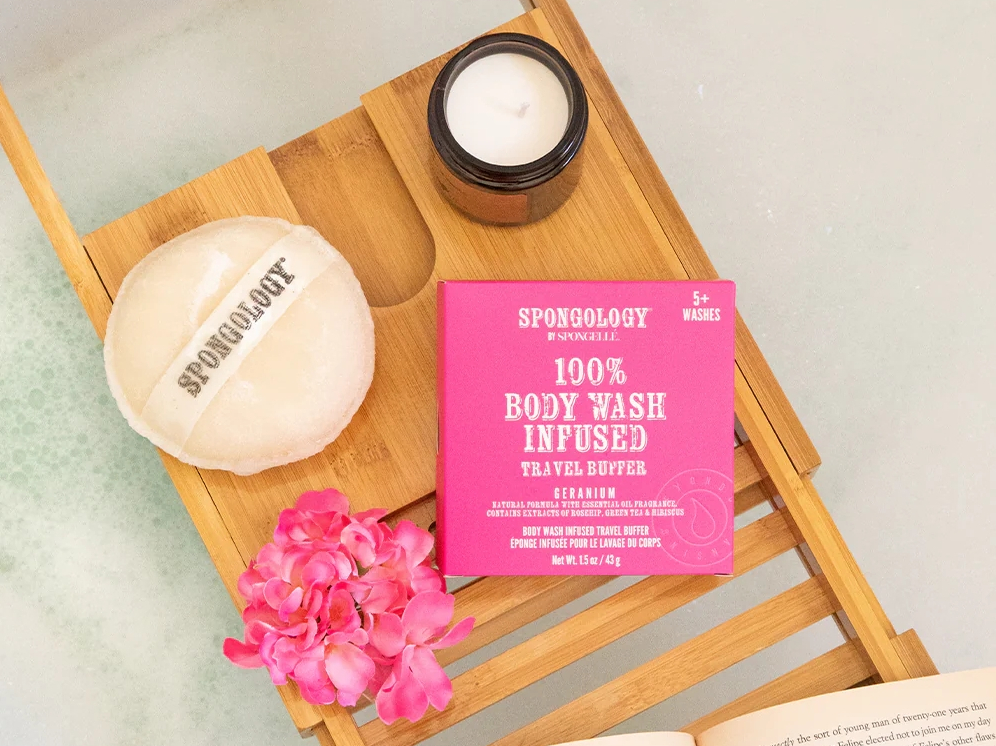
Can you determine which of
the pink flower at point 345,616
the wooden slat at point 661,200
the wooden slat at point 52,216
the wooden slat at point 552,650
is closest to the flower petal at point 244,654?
the pink flower at point 345,616

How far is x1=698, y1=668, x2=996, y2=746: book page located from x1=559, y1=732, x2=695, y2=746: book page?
0.04 meters

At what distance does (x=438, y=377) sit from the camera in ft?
1.62

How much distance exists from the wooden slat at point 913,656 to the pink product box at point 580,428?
12 centimetres

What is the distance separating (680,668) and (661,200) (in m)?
0.29

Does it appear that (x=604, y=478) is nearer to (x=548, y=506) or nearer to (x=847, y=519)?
(x=548, y=506)

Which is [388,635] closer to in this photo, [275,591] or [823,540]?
[275,591]

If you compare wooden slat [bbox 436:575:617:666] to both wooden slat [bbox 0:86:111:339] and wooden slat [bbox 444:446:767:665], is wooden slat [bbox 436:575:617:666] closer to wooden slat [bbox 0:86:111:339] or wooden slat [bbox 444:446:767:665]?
wooden slat [bbox 444:446:767:665]

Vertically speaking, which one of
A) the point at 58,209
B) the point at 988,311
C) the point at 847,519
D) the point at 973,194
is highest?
the point at 58,209

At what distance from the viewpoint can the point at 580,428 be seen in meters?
0.48

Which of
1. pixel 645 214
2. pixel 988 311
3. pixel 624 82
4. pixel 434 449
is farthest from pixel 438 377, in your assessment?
pixel 988 311

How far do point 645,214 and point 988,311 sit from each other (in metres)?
0.47

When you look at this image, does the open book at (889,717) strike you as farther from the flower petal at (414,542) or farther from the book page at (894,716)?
the flower petal at (414,542)

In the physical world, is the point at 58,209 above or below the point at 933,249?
above

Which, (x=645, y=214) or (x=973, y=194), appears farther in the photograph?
(x=973, y=194)
